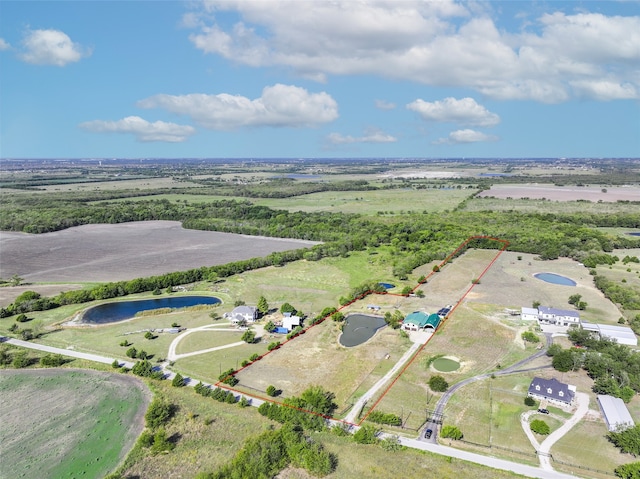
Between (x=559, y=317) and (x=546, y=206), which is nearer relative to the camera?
(x=559, y=317)

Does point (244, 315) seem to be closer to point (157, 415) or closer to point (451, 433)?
point (157, 415)

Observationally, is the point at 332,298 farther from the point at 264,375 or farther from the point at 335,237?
the point at 335,237

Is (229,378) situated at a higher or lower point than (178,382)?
lower

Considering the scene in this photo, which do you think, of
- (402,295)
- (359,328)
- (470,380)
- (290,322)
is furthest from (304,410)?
(402,295)

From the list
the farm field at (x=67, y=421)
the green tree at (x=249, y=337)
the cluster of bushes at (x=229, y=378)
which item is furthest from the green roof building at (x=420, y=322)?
the farm field at (x=67, y=421)

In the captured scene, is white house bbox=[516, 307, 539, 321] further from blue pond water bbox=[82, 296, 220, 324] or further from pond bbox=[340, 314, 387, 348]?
blue pond water bbox=[82, 296, 220, 324]

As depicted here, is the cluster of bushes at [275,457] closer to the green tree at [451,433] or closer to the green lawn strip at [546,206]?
the green tree at [451,433]
